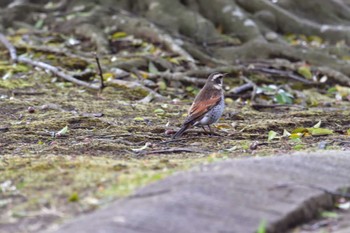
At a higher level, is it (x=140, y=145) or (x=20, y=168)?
(x=20, y=168)

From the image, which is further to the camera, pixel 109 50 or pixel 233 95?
pixel 109 50

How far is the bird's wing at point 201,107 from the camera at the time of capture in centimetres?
927

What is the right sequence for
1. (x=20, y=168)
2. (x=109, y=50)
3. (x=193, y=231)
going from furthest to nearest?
1. (x=109, y=50)
2. (x=20, y=168)
3. (x=193, y=231)

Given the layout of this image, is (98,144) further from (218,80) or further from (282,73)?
(282,73)

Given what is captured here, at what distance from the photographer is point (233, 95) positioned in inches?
508

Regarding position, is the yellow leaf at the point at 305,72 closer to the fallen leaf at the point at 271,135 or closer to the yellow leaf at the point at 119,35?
the yellow leaf at the point at 119,35

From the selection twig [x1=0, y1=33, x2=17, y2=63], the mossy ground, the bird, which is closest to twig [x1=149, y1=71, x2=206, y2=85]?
the mossy ground

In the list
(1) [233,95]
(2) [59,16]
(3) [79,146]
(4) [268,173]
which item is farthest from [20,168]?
(2) [59,16]

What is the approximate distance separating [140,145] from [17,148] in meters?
1.31

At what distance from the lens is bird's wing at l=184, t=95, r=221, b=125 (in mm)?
9273

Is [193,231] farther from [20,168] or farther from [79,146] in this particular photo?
[79,146]

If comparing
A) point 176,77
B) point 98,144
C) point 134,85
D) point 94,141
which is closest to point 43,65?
point 134,85

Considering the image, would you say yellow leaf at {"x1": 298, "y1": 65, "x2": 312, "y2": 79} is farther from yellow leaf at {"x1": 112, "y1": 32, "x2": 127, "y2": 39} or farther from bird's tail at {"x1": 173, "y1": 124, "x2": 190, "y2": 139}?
bird's tail at {"x1": 173, "y1": 124, "x2": 190, "y2": 139}

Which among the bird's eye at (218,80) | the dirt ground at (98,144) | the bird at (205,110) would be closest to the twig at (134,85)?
the dirt ground at (98,144)
